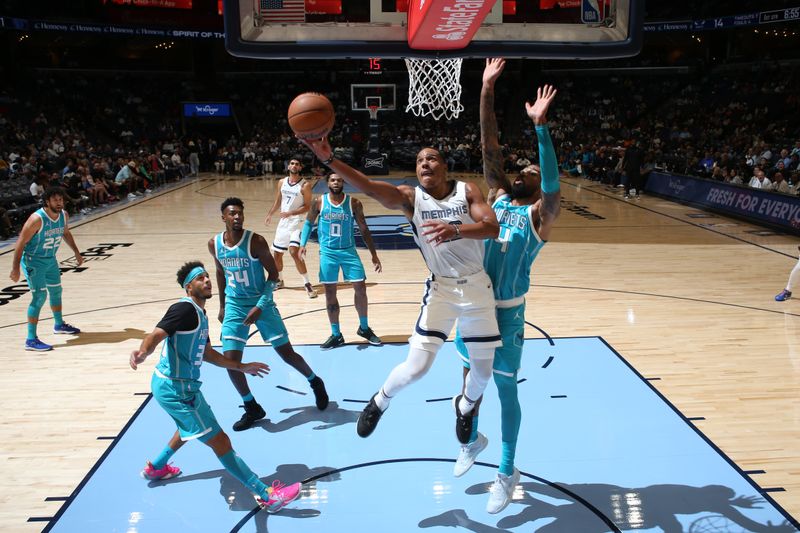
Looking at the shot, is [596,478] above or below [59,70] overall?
below

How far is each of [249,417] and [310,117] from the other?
2510mm

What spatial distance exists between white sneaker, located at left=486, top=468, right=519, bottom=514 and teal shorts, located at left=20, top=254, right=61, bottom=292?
5232 millimetres

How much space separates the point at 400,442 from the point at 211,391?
1887 mm

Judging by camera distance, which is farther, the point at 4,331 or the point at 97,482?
the point at 4,331

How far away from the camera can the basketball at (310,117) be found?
147 inches

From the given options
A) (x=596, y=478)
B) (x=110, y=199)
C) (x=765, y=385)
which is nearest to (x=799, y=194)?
(x=765, y=385)

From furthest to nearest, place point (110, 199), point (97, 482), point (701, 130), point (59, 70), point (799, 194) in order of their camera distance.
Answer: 1. point (59, 70)
2. point (701, 130)
3. point (110, 199)
4. point (799, 194)
5. point (97, 482)

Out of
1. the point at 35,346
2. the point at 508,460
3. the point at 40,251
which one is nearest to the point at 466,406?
the point at 508,460

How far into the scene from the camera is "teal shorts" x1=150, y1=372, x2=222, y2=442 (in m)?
3.95

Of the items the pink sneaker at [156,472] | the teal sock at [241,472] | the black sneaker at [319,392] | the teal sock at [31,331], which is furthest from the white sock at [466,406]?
the teal sock at [31,331]

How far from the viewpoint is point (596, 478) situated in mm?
4406

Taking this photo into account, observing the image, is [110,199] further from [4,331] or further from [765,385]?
[765,385]

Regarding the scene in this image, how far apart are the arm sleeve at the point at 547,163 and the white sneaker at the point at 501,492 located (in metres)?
1.68

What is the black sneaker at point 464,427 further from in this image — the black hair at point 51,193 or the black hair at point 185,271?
the black hair at point 51,193
